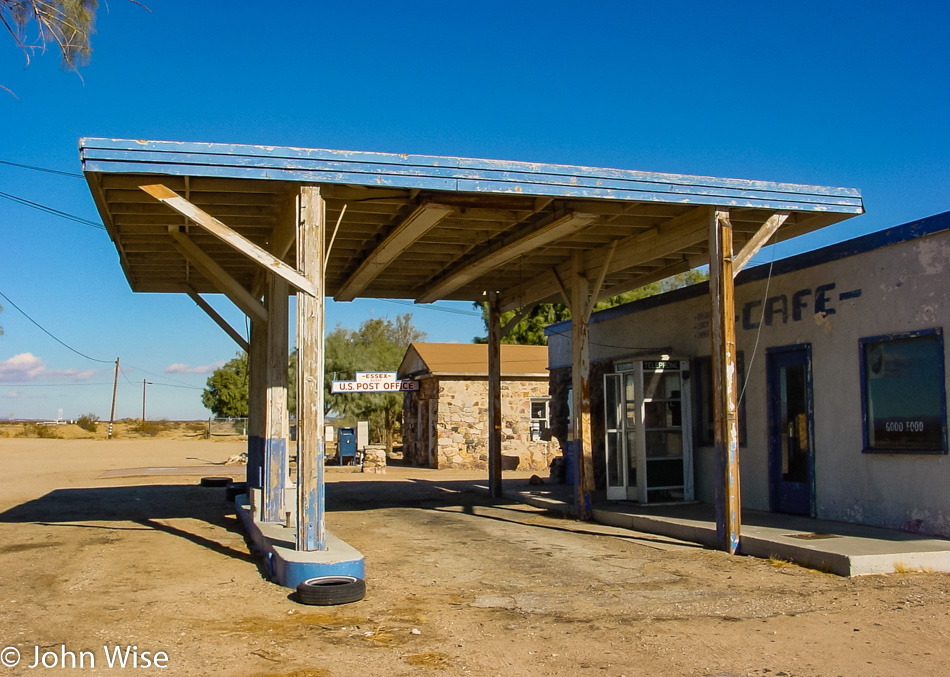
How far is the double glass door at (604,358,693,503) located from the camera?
1370 centimetres

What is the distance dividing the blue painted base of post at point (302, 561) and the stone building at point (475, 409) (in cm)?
1722

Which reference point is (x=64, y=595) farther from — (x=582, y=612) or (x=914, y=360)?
(x=914, y=360)

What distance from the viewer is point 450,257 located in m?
14.0

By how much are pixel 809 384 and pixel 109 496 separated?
13.9 metres

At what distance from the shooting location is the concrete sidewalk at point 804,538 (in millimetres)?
8102

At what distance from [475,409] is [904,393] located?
18126 millimetres

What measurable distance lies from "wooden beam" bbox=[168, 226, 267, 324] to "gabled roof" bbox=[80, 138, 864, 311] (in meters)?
0.03

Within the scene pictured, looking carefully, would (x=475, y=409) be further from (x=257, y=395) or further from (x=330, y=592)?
(x=330, y=592)

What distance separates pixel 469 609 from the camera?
695 centimetres

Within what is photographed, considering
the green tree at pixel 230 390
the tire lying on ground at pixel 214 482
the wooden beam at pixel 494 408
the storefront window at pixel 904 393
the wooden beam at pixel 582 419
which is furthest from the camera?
the green tree at pixel 230 390

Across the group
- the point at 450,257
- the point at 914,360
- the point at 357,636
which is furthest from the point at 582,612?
the point at 450,257

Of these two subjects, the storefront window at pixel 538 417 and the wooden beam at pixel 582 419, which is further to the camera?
the storefront window at pixel 538 417

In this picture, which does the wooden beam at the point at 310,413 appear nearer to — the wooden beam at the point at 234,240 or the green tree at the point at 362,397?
the wooden beam at the point at 234,240

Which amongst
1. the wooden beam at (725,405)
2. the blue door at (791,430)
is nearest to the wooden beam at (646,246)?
the wooden beam at (725,405)
